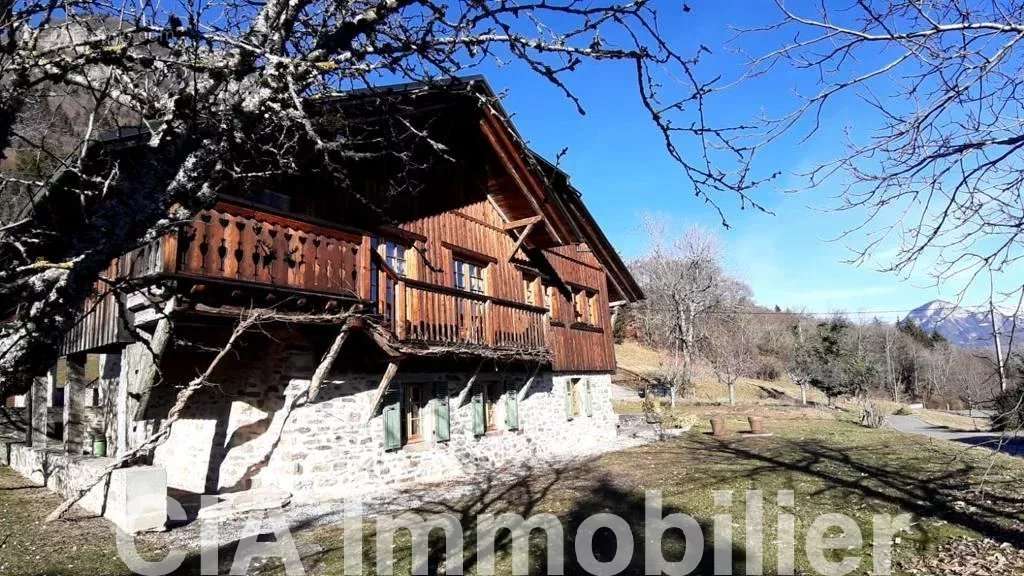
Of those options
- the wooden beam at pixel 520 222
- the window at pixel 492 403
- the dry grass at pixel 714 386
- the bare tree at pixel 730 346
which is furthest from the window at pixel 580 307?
the bare tree at pixel 730 346

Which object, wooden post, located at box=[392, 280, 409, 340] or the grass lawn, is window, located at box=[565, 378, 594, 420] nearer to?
the grass lawn

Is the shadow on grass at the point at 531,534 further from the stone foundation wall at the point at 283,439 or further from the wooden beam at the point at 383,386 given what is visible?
the wooden beam at the point at 383,386

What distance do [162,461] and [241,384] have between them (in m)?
1.92

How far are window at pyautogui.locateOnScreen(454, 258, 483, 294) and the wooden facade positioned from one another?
24 millimetres

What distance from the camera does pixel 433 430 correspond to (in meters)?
11.9

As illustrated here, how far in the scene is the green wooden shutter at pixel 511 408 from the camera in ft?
46.1

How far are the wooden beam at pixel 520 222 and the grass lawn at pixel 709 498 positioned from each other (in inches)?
223

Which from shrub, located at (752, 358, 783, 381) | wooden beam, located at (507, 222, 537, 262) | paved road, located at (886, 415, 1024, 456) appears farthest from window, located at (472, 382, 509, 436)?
shrub, located at (752, 358, 783, 381)

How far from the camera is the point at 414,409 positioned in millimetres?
11805

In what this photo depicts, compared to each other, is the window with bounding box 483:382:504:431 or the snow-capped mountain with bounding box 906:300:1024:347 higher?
the snow-capped mountain with bounding box 906:300:1024:347

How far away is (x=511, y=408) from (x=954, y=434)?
1748 cm

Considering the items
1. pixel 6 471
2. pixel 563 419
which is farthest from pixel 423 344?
pixel 6 471

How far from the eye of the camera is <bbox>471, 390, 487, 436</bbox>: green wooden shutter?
12922 mm

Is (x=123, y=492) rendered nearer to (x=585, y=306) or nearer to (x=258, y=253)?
(x=258, y=253)
